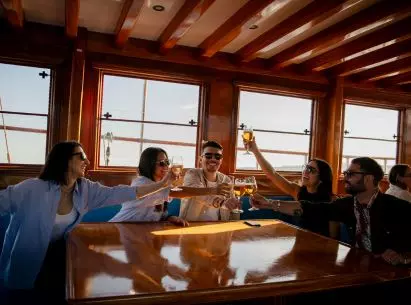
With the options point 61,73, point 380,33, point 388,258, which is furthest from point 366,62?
point 61,73

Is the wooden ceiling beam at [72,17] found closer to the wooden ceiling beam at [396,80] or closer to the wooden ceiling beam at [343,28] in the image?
the wooden ceiling beam at [343,28]

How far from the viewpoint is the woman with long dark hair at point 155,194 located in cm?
274

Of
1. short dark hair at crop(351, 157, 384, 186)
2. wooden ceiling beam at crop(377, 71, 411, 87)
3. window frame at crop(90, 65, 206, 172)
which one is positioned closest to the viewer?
short dark hair at crop(351, 157, 384, 186)

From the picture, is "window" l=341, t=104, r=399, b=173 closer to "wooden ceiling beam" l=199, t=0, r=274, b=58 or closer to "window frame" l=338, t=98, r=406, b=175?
"window frame" l=338, t=98, r=406, b=175

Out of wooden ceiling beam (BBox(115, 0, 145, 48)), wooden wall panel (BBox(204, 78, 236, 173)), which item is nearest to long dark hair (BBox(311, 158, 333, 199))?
wooden wall panel (BBox(204, 78, 236, 173))

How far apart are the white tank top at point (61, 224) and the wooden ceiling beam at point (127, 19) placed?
6.14 feet

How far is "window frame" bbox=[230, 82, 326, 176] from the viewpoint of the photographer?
189 inches

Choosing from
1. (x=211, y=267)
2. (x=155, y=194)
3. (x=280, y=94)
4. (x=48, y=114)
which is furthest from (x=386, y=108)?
(x=211, y=267)

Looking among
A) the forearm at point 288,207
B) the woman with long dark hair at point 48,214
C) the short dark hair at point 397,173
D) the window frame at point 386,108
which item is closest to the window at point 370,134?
the window frame at point 386,108

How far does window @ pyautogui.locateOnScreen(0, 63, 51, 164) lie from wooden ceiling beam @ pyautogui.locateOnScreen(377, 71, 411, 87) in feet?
16.0

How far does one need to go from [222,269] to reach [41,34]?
3.62 meters

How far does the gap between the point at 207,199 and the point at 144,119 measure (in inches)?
75.0

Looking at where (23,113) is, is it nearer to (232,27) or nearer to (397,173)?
(232,27)

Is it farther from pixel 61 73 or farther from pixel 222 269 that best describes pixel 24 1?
pixel 222 269
